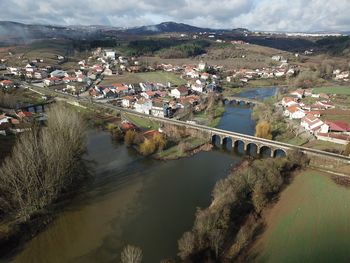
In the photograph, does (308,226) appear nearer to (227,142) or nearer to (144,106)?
(227,142)

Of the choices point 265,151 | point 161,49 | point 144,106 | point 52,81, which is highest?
point 161,49

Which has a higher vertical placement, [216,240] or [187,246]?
[216,240]

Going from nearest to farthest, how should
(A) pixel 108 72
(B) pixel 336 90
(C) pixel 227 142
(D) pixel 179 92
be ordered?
1. (C) pixel 227 142
2. (D) pixel 179 92
3. (B) pixel 336 90
4. (A) pixel 108 72

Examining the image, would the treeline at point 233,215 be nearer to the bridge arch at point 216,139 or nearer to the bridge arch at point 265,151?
the bridge arch at point 265,151

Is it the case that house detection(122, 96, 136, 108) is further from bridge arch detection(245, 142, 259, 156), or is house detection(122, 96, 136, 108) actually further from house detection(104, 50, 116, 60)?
house detection(104, 50, 116, 60)

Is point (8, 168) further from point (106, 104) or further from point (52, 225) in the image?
point (106, 104)

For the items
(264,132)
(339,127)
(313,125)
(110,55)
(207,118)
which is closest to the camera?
(264,132)

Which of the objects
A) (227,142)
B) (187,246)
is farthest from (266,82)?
(187,246)

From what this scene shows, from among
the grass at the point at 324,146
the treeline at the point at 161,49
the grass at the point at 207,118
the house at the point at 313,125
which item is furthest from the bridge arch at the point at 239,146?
the treeline at the point at 161,49
